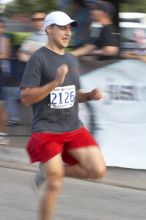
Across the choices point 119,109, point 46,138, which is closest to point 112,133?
point 119,109

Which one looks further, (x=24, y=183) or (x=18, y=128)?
(x=18, y=128)

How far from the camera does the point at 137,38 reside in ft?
30.8

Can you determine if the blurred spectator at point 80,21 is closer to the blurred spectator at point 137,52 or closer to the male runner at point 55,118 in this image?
the blurred spectator at point 137,52

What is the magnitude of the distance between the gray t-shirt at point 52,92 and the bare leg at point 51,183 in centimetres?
27

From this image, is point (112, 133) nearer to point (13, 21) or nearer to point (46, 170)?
point (46, 170)

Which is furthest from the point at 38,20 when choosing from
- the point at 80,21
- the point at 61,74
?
the point at 61,74

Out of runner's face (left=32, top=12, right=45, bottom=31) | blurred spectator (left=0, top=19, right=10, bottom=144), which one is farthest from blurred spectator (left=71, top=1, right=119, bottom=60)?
blurred spectator (left=0, top=19, right=10, bottom=144)

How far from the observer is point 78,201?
20.7 ft

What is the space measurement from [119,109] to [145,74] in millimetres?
484

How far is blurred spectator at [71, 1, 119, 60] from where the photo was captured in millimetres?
7727

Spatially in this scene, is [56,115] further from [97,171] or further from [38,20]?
[38,20]

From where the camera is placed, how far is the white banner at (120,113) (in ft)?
23.8

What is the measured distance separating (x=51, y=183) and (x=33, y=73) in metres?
0.83

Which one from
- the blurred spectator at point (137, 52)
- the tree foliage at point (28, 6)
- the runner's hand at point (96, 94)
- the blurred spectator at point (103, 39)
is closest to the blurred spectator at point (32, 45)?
the blurred spectator at point (103, 39)
